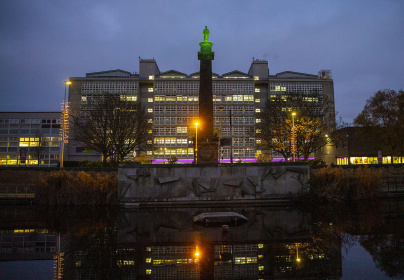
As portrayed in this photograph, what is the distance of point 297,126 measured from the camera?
4250 centimetres

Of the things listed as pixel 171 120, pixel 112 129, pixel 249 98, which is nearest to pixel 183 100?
pixel 171 120

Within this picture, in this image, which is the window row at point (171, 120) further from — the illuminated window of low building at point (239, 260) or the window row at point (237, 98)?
the illuminated window of low building at point (239, 260)

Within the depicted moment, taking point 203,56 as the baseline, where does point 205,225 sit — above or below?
below

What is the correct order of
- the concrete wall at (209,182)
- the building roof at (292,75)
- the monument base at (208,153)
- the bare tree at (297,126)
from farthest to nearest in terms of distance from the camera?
the building roof at (292,75) < the bare tree at (297,126) < the monument base at (208,153) < the concrete wall at (209,182)

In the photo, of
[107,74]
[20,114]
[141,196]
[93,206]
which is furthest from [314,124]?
[20,114]

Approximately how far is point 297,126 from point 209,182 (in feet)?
71.8

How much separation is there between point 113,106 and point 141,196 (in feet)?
83.1

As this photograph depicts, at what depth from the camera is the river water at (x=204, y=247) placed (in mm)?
8562

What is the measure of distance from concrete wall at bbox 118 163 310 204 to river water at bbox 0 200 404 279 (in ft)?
20.8

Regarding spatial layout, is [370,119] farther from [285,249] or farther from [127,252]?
[127,252]

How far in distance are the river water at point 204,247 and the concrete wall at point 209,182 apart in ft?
20.8

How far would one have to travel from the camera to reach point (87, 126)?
45438 mm

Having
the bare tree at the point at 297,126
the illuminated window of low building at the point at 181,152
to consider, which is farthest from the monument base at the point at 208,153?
the illuminated window of low building at the point at 181,152

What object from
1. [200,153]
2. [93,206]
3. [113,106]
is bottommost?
[93,206]
